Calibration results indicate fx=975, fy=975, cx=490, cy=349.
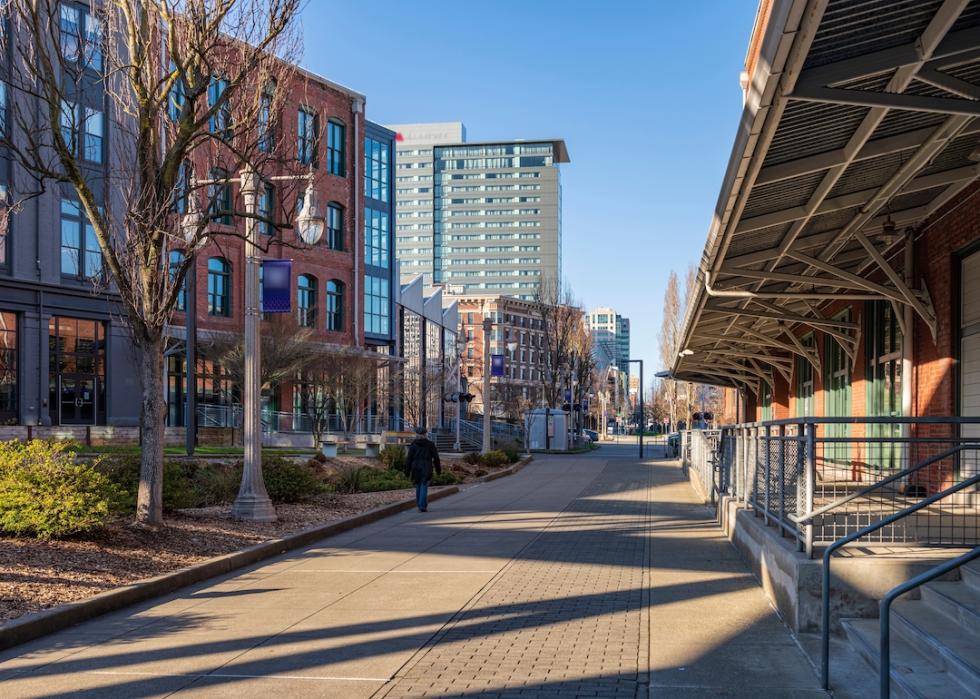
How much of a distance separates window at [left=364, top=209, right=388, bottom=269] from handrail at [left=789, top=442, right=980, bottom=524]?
52475 millimetres

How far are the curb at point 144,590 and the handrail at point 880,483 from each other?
607 centimetres

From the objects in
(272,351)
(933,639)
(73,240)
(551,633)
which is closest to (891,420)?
(933,639)

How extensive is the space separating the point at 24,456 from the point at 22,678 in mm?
5105

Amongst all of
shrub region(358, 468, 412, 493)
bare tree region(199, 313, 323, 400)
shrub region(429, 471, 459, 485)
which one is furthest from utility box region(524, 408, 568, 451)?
shrub region(358, 468, 412, 493)

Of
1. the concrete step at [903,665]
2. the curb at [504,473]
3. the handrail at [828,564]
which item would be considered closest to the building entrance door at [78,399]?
the curb at [504,473]

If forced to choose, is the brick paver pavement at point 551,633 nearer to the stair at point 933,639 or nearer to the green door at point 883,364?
the stair at point 933,639

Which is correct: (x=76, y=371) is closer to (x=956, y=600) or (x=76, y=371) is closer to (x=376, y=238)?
(x=376, y=238)

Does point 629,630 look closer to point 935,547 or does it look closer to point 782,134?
point 935,547

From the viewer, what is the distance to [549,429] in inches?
2207

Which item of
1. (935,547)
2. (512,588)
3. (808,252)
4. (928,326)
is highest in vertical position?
(808,252)

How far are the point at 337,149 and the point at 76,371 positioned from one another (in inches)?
765

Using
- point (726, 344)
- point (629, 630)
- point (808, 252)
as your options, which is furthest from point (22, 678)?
point (726, 344)

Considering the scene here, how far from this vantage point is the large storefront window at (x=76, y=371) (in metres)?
38.6

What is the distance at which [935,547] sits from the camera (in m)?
7.67
